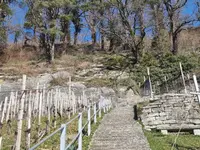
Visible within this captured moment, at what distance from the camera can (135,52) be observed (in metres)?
22.7

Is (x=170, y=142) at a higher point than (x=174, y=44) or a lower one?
lower

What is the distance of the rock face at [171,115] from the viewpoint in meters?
8.26

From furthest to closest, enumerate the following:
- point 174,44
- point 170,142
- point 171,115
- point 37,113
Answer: point 174,44
point 37,113
point 171,115
point 170,142

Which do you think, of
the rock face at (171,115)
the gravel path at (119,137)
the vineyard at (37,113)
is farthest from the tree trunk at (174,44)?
the gravel path at (119,137)

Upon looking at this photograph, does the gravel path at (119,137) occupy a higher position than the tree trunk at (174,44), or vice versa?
the tree trunk at (174,44)

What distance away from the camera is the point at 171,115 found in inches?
348

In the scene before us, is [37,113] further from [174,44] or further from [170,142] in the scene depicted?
[174,44]

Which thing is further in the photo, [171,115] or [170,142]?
[171,115]

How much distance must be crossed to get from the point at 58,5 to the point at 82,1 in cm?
441

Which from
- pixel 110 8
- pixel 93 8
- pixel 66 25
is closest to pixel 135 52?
pixel 110 8

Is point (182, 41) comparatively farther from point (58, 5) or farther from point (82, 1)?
point (58, 5)

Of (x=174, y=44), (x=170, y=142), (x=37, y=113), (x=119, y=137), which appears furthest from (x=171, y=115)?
(x=174, y=44)

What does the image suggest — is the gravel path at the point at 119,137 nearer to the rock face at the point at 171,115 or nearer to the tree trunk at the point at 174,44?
the rock face at the point at 171,115

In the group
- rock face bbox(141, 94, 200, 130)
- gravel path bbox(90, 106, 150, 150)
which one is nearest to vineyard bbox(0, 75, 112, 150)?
gravel path bbox(90, 106, 150, 150)
